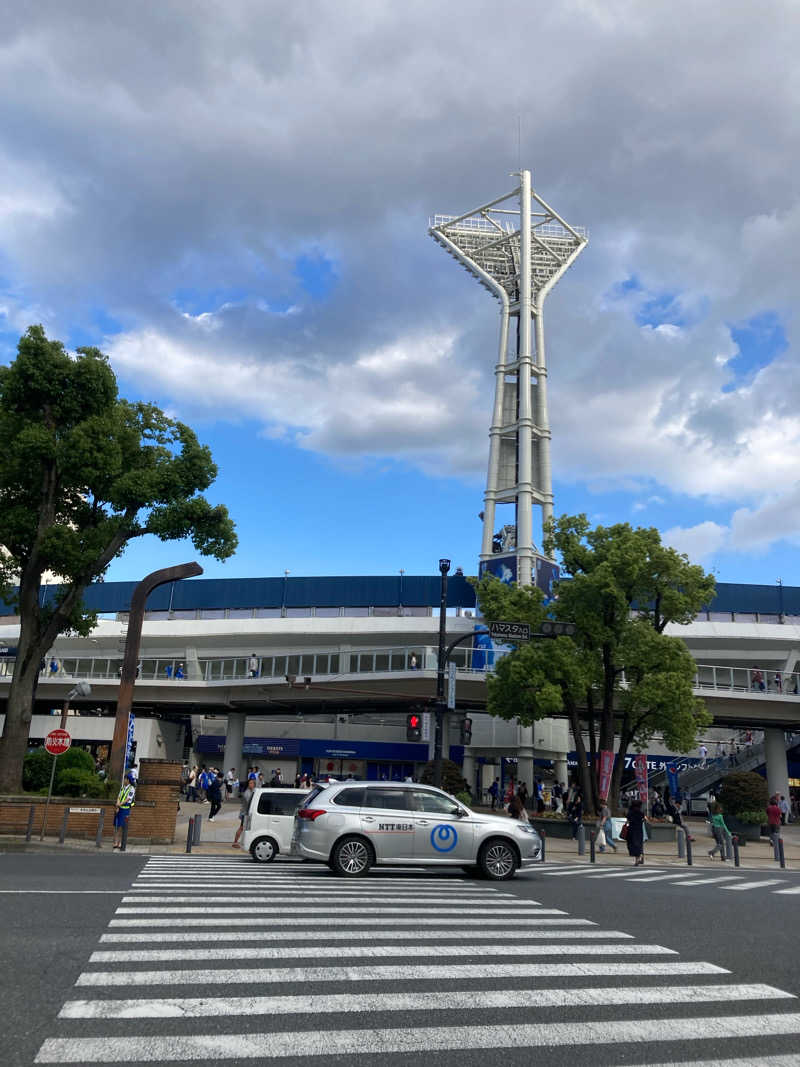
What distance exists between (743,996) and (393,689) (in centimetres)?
3599

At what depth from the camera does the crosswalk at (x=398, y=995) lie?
192 inches

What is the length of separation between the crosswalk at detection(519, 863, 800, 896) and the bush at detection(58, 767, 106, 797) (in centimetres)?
1200

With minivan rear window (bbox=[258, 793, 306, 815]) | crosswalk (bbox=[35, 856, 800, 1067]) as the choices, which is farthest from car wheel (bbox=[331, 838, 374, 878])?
minivan rear window (bbox=[258, 793, 306, 815])

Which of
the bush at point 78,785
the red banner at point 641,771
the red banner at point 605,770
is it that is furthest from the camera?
the red banner at point 641,771

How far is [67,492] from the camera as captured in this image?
80.4 ft

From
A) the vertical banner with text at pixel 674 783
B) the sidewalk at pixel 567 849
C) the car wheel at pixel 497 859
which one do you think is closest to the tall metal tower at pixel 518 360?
the vertical banner with text at pixel 674 783

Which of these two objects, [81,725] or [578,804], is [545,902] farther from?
[81,725]

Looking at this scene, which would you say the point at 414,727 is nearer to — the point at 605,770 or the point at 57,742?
the point at 605,770

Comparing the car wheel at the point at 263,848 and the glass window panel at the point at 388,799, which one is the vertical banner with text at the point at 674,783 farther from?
the glass window panel at the point at 388,799

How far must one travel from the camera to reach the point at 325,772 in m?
51.6

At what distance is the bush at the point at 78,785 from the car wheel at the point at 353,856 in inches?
432

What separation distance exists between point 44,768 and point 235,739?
2788 cm

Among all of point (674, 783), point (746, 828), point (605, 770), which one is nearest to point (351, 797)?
point (605, 770)

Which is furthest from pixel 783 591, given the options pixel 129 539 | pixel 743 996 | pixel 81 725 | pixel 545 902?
pixel 743 996
